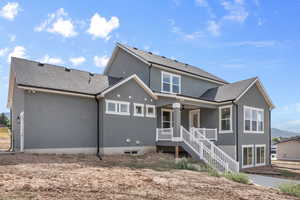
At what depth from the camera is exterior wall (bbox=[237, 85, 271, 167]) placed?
57.3 ft

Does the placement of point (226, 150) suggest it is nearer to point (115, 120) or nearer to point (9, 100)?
point (115, 120)

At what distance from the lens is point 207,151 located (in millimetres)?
13125

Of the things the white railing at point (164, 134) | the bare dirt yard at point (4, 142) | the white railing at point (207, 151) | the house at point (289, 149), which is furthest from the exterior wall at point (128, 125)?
the house at point (289, 149)

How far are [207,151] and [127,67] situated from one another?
9.92m

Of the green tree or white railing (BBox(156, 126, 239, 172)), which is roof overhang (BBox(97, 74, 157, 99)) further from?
the green tree

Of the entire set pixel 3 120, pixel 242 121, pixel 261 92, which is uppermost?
pixel 261 92

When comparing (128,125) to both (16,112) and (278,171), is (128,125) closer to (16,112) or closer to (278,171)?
A: (16,112)

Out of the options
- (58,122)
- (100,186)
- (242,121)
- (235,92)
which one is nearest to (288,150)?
(242,121)

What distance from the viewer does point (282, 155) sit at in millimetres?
29953

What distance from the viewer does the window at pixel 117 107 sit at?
14516 millimetres

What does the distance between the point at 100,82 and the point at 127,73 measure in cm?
371

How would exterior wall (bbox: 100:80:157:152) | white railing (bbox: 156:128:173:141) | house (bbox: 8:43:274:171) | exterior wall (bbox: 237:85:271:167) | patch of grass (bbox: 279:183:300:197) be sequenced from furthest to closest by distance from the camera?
exterior wall (bbox: 237:85:271:167) → white railing (bbox: 156:128:173:141) → exterior wall (bbox: 100:80:157:152) → house (bbox: 8:43:274:171) → patch of grass (bbox: 279:183:300:197)

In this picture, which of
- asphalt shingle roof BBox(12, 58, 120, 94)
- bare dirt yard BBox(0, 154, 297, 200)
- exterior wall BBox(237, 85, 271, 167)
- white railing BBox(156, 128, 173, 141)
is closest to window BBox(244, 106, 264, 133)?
exterior wall BBox(237, 85, 271, 167)

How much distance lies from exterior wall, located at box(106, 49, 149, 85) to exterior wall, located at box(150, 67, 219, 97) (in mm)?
530
